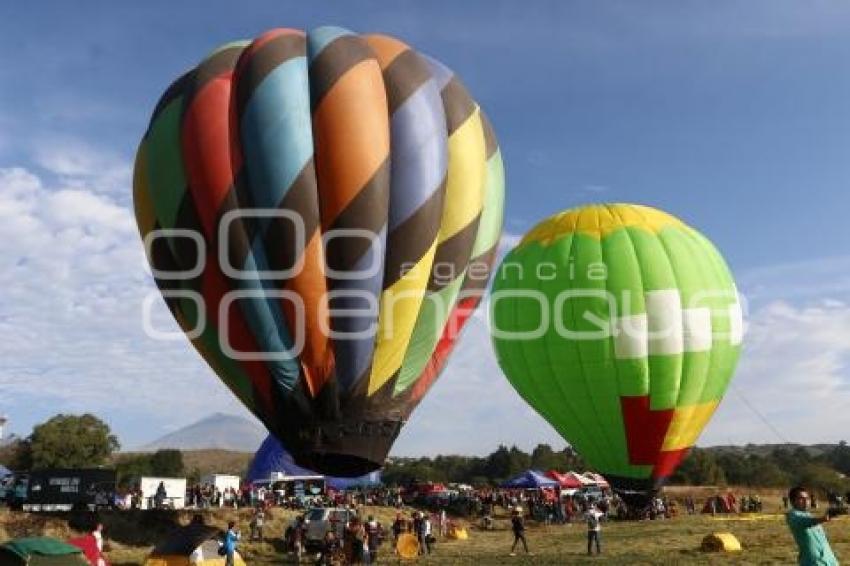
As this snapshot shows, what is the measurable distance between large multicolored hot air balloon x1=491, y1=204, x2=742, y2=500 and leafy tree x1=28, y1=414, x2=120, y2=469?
125ft

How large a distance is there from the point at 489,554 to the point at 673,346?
7.58 meters

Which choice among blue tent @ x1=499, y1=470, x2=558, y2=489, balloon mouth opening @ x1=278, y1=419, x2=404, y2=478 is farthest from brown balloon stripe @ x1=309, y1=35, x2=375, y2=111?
blue tent @ x1=499, y1=470, x2=558, y2=489

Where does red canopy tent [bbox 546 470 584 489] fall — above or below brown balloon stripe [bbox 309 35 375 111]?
below

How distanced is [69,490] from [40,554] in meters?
12.0

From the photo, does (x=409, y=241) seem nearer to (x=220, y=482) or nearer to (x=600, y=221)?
(x=600, y=221)

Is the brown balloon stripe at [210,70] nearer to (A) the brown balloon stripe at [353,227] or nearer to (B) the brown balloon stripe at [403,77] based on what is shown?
(B) the brown balloon stripe at [403,77]

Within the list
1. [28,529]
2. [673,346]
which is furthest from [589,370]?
[28,529]

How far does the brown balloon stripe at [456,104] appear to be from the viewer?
1684cm

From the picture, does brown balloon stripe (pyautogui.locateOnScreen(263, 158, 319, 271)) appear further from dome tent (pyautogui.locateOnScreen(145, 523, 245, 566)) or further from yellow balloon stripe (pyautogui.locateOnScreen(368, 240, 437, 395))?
dome tent (pyautogui.locateOnScreen(145, 523, 245, 566))

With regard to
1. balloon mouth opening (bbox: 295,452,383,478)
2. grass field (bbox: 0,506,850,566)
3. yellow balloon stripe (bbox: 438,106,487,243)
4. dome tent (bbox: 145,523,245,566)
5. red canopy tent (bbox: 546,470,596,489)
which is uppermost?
yellow balloon stripe (bbox: 438,106,487,243)

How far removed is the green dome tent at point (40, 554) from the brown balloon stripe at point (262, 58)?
24.8 ft

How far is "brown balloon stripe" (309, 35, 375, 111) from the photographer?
15477 millimetres

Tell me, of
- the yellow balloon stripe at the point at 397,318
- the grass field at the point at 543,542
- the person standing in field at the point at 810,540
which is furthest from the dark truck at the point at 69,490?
the person standing in field at the point at 810,540

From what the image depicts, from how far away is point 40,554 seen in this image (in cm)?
1244
